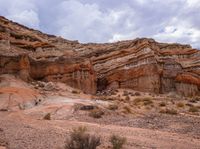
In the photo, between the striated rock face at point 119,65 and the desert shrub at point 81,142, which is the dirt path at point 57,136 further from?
the striated rock face at point 119,65

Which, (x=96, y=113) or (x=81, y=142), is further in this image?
(x=96, y=113)

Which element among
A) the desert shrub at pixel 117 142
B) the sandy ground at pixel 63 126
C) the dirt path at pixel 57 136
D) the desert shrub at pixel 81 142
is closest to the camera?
the desert shrub at pixel 81 142

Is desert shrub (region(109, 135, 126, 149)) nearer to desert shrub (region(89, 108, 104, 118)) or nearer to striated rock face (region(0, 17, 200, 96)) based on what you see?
desert shrub (region(89, 108, 104, 118))

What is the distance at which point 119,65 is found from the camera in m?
44.8

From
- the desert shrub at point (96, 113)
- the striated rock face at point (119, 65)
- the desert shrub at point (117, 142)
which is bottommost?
the desert shrub at point (117, 142)

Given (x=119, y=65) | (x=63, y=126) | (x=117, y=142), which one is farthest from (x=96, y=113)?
(x=119, y=65)

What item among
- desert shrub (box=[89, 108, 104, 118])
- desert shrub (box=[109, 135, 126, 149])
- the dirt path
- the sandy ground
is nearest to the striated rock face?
the sandy ground

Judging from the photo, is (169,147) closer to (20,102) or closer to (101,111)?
(101,111)

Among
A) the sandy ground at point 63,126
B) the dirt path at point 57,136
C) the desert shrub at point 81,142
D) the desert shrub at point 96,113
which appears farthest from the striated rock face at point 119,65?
the desert shrub at point 81,142

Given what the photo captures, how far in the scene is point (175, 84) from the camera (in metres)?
46.8

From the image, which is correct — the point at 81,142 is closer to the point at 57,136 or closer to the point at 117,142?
the point at 117,142

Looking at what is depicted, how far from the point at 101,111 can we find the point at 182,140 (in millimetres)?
7153

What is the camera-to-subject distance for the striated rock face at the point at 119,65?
122ft

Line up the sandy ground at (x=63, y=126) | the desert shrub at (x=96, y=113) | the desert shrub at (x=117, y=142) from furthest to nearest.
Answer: the desert shrub at (x=96, y=113) < the sandy ground at (x=63, y=126) < the desert shrub at (x=117, y=142)
